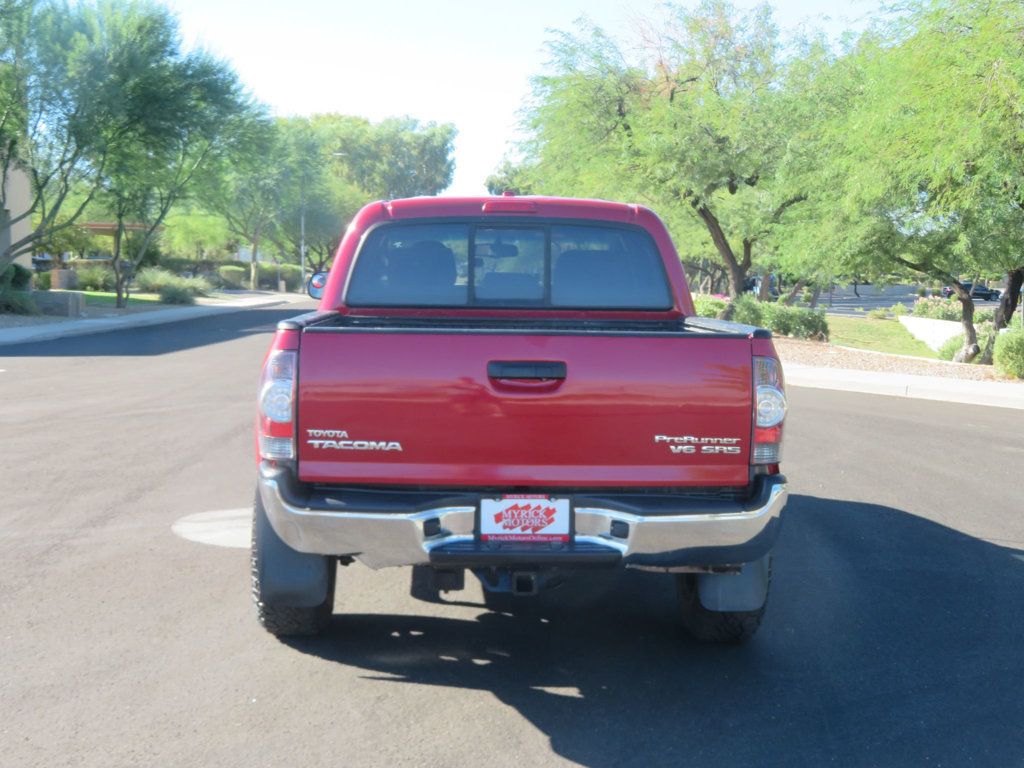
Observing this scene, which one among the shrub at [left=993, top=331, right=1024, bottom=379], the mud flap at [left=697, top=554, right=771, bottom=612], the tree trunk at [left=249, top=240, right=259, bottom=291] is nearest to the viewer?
the mud flap at [left=697, top=554, right=771, bottom=612]

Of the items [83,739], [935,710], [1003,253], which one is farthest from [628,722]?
[1003,253]

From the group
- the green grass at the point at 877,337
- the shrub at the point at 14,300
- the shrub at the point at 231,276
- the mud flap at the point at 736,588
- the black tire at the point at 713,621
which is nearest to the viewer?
the mud flap at the point at 736,588

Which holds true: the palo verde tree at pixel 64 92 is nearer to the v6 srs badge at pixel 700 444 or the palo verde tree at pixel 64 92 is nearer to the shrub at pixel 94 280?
the shrub at pixel 94 280

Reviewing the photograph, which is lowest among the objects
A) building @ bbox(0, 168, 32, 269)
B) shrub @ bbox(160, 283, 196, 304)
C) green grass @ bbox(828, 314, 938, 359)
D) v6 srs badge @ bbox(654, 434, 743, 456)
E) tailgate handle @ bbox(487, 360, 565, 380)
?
green grass @ bbox(828, 314, 938, 359)

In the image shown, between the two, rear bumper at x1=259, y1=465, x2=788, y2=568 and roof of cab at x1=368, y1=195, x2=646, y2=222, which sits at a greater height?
roof of cab at x1=368, y1=195, x2=646, y2=222

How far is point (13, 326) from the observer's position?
89.6 feet

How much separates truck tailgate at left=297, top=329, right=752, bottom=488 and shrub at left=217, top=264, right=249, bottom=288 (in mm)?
65117

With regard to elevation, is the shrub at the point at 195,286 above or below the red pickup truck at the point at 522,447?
below

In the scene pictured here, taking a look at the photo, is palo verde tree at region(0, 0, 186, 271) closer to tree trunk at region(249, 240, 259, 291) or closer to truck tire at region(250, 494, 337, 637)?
truck tire at region(250, 494, 337, 637)

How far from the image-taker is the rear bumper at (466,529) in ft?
13.8

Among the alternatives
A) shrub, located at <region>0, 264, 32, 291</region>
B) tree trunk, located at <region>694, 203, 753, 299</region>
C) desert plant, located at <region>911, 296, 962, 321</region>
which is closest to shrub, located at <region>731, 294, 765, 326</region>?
tree trunk, located at <region>694, 203, 753, 299</region>

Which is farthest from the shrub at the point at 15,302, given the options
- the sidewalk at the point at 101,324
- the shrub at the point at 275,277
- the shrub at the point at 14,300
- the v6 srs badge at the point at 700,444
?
the shrub at the point at 275,277

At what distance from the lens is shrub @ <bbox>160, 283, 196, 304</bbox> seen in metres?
44.4

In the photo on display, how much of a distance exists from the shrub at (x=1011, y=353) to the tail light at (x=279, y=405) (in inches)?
714
